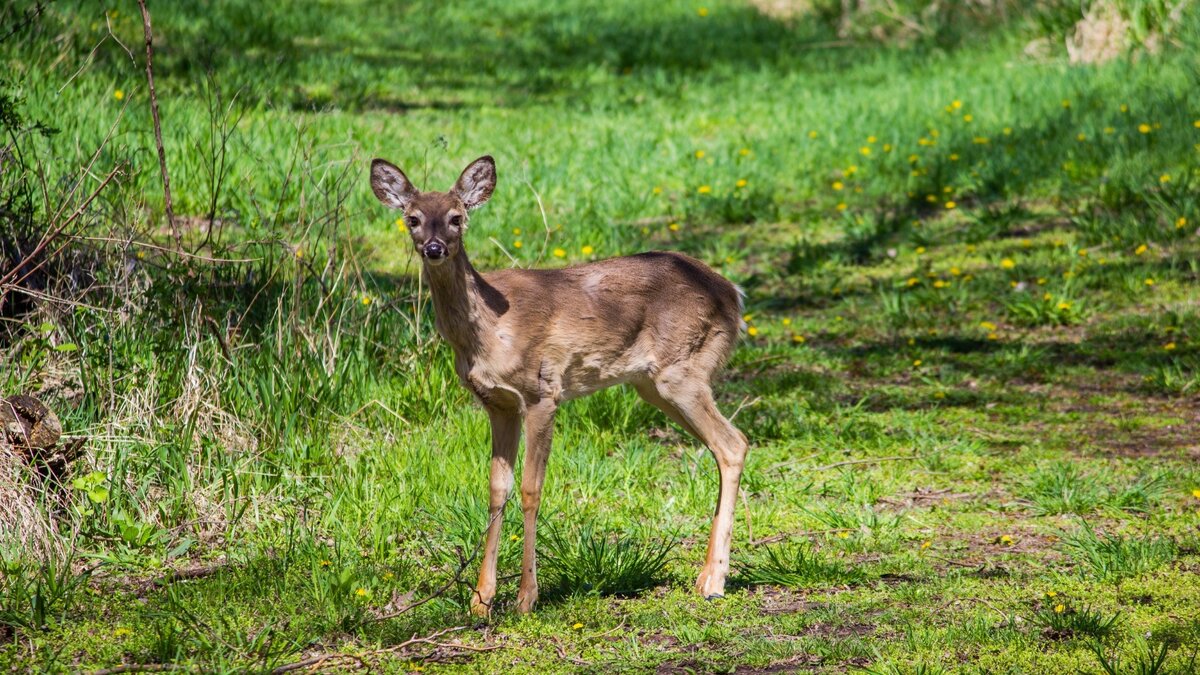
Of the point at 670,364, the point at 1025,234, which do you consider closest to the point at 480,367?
the point at 670,364

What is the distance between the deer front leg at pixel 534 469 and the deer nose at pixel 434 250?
74 cm

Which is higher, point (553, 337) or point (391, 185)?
point (391, 185)

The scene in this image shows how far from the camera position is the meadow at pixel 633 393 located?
4891mm

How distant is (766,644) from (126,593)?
7.89 feet

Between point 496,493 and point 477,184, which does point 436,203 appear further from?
point 496,493

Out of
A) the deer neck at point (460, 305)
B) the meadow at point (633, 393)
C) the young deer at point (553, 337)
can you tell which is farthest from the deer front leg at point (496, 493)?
the deer neck at point (460, 305)

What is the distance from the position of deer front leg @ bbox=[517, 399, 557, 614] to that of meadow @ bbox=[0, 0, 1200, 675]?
230 mm

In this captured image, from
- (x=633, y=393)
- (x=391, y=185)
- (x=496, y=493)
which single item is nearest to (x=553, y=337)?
(x=496, y=493)

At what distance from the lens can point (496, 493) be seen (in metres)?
5.24

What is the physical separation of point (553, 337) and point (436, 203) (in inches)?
28.7

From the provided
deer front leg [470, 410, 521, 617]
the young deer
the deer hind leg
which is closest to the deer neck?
the young deer

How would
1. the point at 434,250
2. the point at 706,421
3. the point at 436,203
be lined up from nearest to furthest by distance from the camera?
the point at 434,250
the point at 436,203
the point at 706,421

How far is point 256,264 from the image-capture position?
7.34 m

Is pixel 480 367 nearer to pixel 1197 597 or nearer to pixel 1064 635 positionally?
pixel 1064 635
